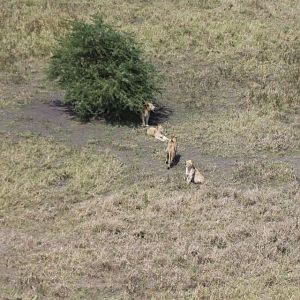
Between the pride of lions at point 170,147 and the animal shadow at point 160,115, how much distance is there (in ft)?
1.14

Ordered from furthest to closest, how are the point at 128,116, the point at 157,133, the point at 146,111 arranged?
the point at 128,116, the point at 146,111, the point at 157,133

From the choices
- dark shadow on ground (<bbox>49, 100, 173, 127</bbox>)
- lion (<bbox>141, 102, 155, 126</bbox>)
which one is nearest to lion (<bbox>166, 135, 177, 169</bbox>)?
lion (<bbox>141, 102, 155, 126</bbox>)

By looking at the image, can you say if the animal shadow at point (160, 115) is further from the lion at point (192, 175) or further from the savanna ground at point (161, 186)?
the lion at point (192, 175)

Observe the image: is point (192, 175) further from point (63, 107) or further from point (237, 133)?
point (63, 107)

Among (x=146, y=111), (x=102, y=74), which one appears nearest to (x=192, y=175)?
→ (x=146, y=111)

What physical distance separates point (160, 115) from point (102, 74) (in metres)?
1.86

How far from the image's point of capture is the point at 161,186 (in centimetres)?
1186

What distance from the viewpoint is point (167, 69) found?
804 inches

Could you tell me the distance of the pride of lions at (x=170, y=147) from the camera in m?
12.0

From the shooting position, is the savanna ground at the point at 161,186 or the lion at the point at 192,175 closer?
the savanna ground at the point at 161,186

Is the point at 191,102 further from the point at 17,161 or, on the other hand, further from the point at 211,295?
the point at 211,295

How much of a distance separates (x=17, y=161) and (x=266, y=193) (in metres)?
4.95

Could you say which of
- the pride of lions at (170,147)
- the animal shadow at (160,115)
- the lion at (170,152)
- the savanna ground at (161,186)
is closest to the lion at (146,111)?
the pride of lions at (170,147)

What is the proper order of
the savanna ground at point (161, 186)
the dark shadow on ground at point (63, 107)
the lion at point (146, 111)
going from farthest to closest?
the dark shadow on ground at point (63, 107) → the lion at point (146, 111) → the savanna ground at point (161, 186)
